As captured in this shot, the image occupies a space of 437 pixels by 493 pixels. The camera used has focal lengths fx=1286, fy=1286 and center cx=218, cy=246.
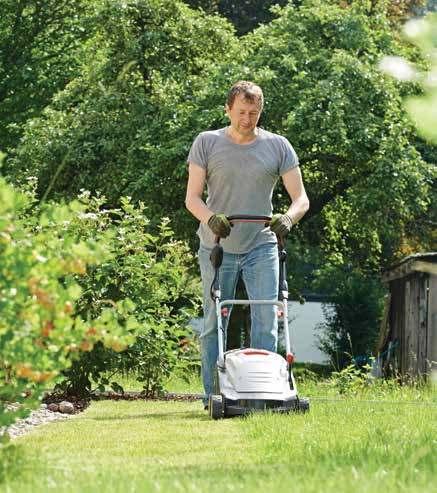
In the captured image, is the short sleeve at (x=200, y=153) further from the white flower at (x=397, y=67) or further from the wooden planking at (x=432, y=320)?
the wooden planking at (x=432, y=320)

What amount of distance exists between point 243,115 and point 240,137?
0.20 meters

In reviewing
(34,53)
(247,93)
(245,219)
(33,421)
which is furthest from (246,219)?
(34,53)

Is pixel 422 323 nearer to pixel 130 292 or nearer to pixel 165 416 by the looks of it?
pixel 130 292

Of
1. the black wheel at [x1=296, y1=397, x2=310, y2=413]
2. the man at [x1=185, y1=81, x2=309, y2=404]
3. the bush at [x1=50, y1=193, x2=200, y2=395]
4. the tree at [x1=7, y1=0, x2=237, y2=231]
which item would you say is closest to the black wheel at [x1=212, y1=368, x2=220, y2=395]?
the man at [x1=185, y1=81, x2=309, y2=404]

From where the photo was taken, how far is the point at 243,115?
759cm

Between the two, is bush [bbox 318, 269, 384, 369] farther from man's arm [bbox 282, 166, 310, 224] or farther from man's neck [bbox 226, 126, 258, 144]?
man's neck [bbox 226, 126, 258, 144]

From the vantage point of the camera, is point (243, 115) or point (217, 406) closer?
point (217, 406)

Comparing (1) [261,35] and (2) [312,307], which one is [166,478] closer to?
(1) [261,35]

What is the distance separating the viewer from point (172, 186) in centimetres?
1995

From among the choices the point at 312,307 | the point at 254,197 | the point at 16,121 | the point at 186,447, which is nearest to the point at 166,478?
the point at 186,447

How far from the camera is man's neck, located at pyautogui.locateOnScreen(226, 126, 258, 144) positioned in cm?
775

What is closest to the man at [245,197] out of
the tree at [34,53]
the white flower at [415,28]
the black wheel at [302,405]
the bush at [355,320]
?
the black wheel at [302,405]

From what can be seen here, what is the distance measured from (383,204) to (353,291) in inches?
343

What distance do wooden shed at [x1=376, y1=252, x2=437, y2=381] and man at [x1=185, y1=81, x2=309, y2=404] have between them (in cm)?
760
